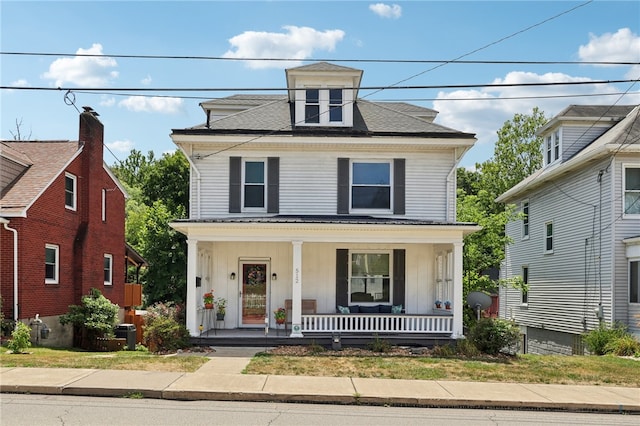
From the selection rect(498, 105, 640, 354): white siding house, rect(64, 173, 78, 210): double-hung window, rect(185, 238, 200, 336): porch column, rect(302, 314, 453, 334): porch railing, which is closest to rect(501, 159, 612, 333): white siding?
rect(498, 105, 640, 354): white siding house

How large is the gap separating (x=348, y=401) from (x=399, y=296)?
8655 millimetres

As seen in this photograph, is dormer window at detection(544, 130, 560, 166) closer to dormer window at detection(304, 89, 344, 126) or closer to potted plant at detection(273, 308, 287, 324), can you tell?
dormer window at detection(304, 89, 344, 126)

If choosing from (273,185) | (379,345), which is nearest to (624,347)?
(379,345)

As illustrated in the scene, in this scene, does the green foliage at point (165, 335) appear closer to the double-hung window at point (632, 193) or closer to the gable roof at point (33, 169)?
the gable roof at point (33, 169)

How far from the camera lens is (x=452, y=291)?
17.6 metres

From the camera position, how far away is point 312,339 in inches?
643

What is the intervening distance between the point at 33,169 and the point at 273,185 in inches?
345

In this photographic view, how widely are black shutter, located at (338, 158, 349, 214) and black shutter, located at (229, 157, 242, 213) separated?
293cm

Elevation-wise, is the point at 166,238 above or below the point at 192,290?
above

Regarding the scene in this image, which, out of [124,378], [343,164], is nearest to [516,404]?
[124,378]

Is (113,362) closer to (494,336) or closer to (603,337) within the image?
(494,336)

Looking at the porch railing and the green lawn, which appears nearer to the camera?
the green lawn

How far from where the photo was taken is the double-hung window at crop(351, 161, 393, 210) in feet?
60.8

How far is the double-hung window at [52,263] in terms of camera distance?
2038cm
